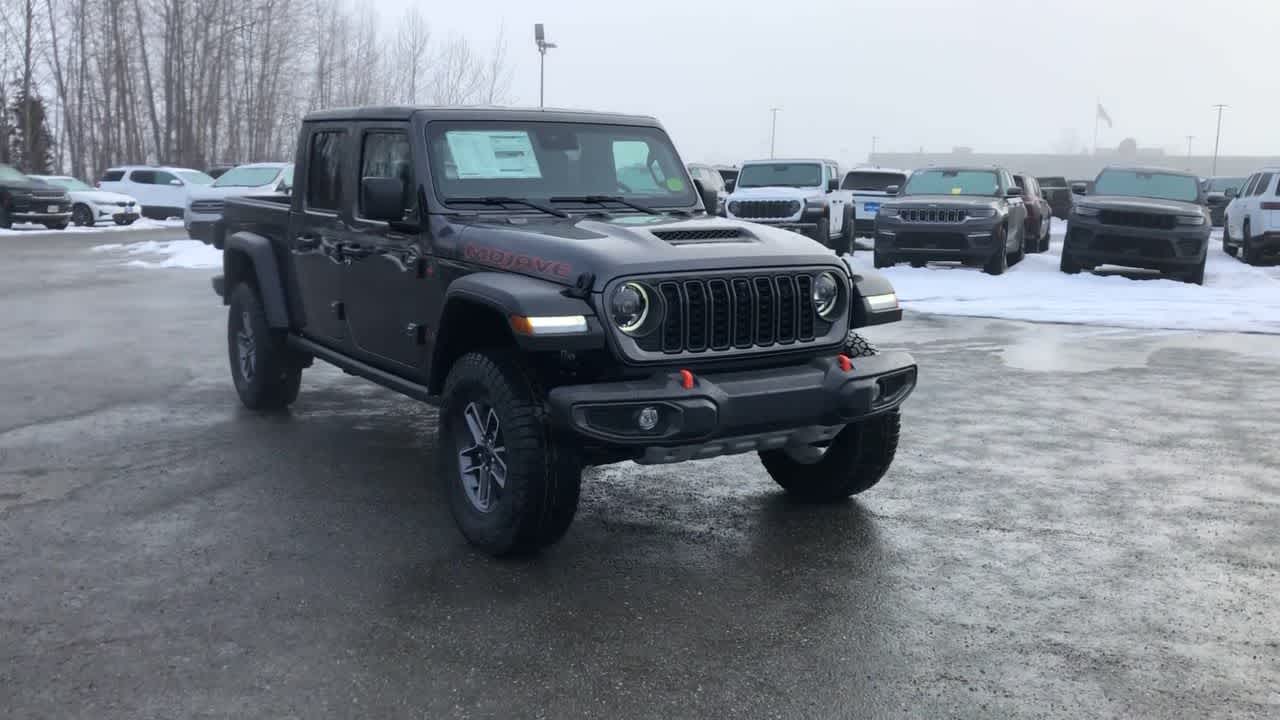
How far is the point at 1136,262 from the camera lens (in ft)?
61.1

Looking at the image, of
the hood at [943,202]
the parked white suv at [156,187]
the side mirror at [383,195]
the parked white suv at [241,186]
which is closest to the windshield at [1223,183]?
the hood at [943,202]

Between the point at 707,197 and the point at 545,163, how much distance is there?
1177 mm

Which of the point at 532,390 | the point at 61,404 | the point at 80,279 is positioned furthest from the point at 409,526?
the point at 80,279

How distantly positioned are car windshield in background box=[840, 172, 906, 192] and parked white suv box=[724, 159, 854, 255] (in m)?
4.81

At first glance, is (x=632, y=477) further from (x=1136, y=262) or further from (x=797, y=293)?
(x=1136, y=262)

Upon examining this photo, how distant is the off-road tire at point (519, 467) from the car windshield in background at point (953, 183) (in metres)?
16.4

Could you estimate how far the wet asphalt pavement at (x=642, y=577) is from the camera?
4.07 meters

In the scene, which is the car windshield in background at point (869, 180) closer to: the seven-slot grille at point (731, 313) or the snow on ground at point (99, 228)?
the snow on ground at point (99, 228)

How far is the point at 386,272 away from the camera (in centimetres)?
647

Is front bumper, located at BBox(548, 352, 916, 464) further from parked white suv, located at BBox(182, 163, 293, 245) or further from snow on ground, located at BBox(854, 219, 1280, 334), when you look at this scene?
parked white suv, located at BBox(182, 163, 293, 245)

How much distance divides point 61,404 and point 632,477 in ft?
15.0

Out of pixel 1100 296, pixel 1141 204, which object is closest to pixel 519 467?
pixel 1100 296

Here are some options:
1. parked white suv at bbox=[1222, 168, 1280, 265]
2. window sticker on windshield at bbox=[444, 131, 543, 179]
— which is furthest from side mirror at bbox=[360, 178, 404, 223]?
parked white suv at bbox=[1222, 168, 1280, 265]

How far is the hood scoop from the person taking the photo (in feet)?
18.1
